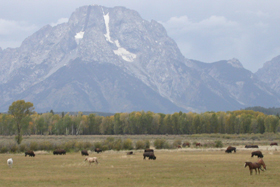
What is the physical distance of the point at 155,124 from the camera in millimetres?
173000

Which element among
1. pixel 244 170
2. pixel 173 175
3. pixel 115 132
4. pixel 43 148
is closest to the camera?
pixel 173 175

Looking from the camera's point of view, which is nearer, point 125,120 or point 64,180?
point 64,180

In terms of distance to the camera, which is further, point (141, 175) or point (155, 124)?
point (155, 124)

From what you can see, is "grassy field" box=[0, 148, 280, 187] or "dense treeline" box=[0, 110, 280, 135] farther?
"dense treeline" box=[0, 110, 280, 135]

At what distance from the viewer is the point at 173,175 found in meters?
32.3

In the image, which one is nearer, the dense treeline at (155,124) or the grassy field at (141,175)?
the grassy field at (141,175)

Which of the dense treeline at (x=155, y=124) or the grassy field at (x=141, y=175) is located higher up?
the dense treeline at (x=155, y=124)

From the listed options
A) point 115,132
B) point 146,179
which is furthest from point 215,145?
point 115,132

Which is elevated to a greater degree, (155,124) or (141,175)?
(155,124)

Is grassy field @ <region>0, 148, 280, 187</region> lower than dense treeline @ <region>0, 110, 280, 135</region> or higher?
lower

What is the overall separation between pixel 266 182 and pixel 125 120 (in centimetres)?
14836

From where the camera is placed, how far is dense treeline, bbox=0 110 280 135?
15212 cm

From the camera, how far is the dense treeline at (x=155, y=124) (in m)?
152

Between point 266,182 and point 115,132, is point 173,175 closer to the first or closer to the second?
point 266,182
